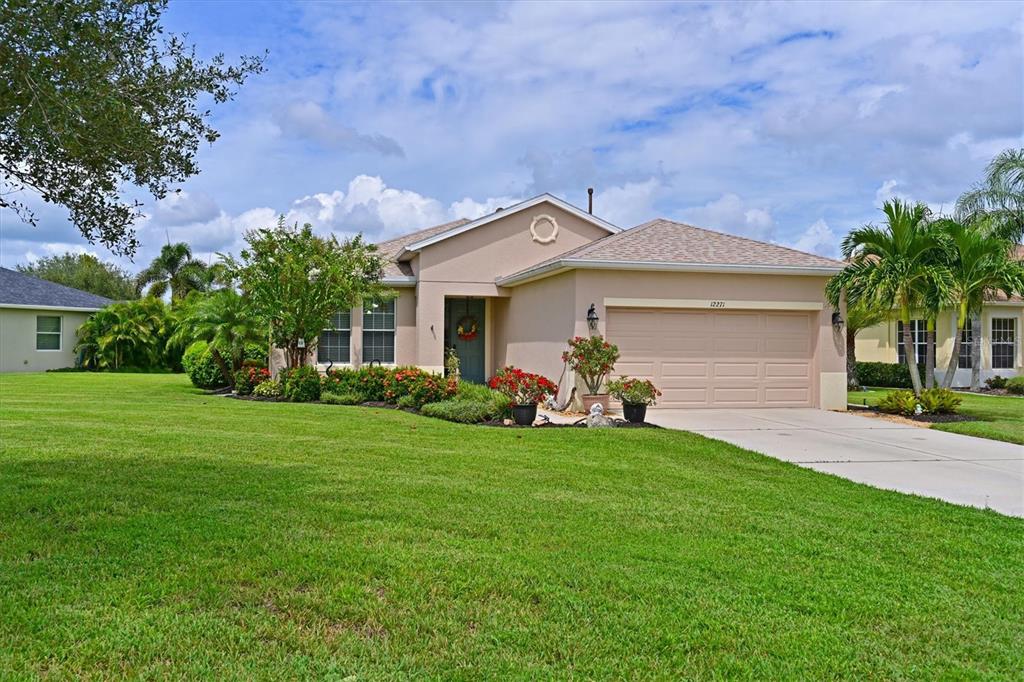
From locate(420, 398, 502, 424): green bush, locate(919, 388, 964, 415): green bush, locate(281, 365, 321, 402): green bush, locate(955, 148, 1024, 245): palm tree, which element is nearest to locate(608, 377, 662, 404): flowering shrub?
locate(420, 398, 502, 424): green bush

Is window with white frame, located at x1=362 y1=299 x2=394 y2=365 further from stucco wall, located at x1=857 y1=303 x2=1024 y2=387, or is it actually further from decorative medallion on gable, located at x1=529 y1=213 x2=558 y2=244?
stucco wall, located at x1=857 y1=303 x2=1024 y2=387

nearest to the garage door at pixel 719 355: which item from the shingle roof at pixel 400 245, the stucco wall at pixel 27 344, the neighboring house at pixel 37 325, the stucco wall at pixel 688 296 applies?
the stucco wall at pixel 688 296

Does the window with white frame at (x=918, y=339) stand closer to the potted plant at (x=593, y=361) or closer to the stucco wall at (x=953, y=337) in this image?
the stucco wall at (x=953, y=337)

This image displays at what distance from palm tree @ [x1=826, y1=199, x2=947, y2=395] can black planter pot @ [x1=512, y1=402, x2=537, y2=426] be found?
7270 millimetres

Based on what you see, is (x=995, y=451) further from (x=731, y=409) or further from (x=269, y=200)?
(x=269, y=200)

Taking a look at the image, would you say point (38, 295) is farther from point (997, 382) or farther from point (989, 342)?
point (989, 342)

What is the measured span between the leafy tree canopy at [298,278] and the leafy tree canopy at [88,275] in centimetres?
3686

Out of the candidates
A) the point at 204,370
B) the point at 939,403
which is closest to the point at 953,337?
the point at 939,403

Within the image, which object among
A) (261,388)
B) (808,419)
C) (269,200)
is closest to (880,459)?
(808,419)

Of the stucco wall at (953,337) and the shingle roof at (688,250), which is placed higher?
the shingle roof at (688,250)

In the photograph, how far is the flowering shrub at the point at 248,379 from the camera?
18906 millimetres

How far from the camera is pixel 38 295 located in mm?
31719

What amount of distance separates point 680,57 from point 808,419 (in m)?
7.55

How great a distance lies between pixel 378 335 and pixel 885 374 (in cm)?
1708
